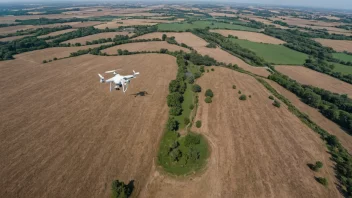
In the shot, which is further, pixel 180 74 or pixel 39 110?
pixel 180 74

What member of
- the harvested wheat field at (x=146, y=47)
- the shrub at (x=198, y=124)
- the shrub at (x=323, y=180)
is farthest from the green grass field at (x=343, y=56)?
the shrub at (x=198, y=124)

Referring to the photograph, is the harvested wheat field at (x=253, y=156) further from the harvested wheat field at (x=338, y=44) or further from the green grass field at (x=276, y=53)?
the harvested wheat field at (x=338, y=44)

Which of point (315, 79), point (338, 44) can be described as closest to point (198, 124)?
point (315, 79)

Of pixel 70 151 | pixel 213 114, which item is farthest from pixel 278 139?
pixel 70 151

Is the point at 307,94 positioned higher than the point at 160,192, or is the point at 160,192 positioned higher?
the point at 307,94

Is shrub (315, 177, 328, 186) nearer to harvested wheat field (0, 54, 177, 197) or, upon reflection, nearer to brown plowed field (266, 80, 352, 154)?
brown plowed field (266, 80, 352, 154)

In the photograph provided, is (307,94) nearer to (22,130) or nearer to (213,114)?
(213,114)
